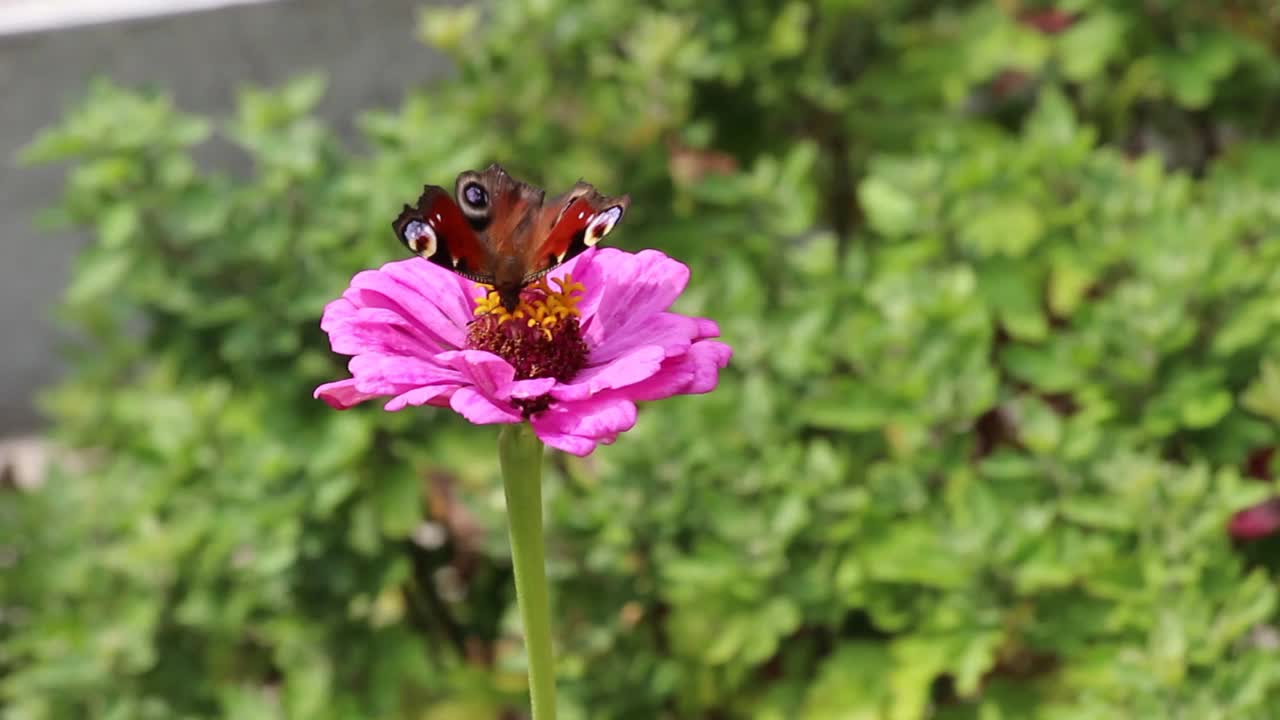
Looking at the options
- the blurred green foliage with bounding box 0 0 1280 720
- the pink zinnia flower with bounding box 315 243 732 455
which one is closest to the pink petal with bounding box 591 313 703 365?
the pink zinnia flower with bounding box 315 243 732 455

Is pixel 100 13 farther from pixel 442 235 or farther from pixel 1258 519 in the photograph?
pixel 442 235

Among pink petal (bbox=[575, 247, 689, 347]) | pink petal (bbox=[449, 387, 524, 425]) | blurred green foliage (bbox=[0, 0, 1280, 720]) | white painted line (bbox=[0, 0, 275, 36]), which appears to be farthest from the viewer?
white painted line (bbox=[0, 0, 275, 36])

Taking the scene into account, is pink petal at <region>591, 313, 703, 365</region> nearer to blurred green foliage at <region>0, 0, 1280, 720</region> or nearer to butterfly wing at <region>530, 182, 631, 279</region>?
butterfly wing at <region>530, 182, 631, 279</region>

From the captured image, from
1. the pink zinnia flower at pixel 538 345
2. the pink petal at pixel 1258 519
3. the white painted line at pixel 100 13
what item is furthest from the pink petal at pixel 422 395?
the white painted line at pixel 100 13

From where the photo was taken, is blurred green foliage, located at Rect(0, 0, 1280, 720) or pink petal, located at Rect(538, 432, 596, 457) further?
blurred green foliage, located at Rect(0, 0, 1280, 720)

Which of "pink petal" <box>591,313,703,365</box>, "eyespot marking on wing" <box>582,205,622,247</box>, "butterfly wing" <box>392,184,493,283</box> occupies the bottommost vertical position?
"pink petal" <box>591,313,703,365</box>

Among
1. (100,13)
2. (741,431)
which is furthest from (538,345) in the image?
(100,13)
